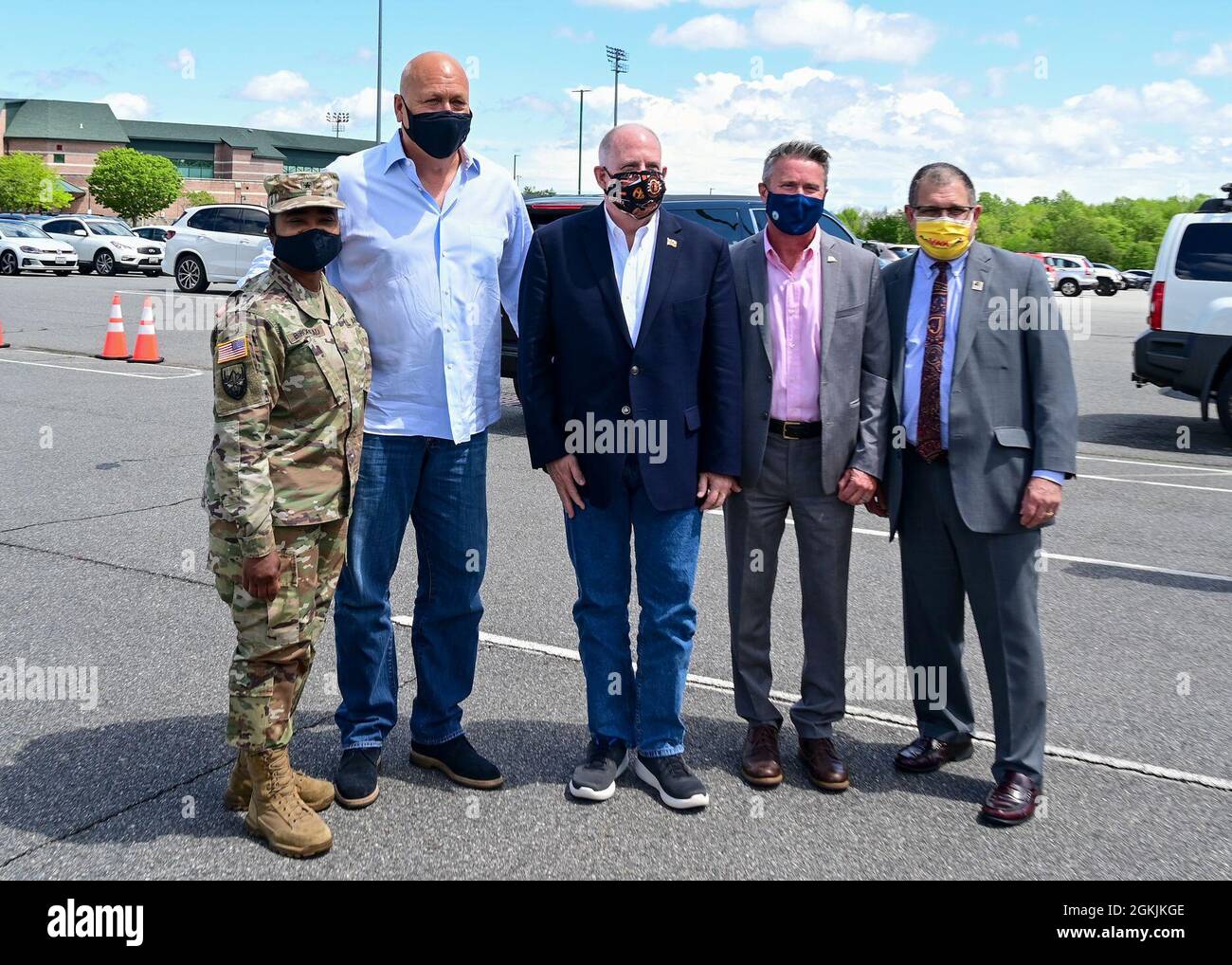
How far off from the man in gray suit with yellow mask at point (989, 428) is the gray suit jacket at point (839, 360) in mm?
100

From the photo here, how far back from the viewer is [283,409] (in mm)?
3396

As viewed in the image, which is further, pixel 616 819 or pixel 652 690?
pixel 652 690

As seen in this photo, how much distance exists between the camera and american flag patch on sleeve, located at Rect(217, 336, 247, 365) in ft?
10.7

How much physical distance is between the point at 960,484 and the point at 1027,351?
0.50m

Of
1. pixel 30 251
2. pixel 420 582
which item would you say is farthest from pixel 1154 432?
pixel 30 251

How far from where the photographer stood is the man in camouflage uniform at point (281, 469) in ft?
10.7

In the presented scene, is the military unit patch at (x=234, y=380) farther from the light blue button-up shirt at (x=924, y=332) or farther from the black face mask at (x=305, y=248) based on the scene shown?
the light blue button-up shirt at (x=924, y=332)

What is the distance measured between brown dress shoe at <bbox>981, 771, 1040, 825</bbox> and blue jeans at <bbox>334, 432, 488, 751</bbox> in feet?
5.98

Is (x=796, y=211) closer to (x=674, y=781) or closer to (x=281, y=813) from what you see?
(x=674, y=781)

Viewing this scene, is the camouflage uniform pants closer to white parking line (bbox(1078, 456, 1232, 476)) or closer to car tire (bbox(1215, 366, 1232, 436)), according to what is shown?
white parking line (bbox(1078, 456, 1232, 476))

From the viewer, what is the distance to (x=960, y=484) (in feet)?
12.8

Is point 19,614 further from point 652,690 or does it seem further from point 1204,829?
point 1204,829

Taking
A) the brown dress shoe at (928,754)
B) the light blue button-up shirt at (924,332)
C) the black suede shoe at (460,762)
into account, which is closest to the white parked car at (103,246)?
the black suede shoe at (460,762)
